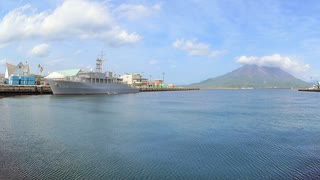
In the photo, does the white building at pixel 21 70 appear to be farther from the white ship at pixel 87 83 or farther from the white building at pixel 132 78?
the white building at pixel 132 78

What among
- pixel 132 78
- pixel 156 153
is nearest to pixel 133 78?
pixel 132 78

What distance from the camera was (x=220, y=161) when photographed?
10.6 meters

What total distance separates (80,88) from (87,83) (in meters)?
2.45

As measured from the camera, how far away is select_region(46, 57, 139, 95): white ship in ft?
220

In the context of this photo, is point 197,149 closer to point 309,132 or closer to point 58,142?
point 58,142

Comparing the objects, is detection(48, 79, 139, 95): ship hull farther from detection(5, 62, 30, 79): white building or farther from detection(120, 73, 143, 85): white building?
detection(120, 73, 143, 85): white building

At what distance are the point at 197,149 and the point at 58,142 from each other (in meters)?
6.86

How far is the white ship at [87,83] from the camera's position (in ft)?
220

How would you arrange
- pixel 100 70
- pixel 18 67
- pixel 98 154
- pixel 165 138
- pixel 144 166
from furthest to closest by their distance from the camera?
pixel 18 67, pixel 100 70, pixel 165 138, pixel 98 154, pixel 144 166

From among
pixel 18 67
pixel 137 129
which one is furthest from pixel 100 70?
pixel 137 129

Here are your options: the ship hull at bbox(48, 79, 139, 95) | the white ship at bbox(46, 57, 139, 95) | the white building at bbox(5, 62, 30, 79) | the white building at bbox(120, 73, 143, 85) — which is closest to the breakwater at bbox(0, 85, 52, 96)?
the white ship at bbox(46, 57, 139, 95)

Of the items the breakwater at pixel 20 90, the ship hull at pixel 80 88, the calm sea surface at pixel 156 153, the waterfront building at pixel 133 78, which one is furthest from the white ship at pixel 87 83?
the calm sea surface at pixel 156 153

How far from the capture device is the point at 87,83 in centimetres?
7269

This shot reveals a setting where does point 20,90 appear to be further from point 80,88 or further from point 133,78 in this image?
point 133,78
